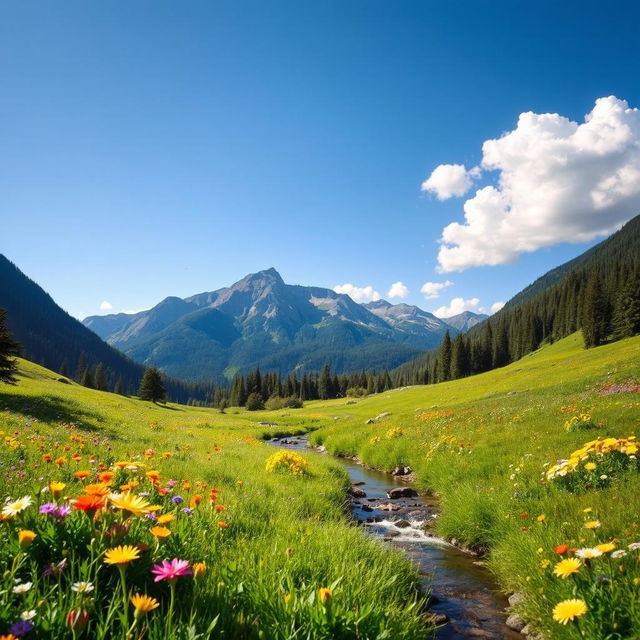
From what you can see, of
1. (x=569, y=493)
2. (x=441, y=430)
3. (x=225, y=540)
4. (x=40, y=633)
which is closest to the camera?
(x=40, y=633)

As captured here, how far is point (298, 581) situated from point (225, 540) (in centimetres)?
162

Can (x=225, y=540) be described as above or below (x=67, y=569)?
below

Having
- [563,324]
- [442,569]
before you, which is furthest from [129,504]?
[563,324]

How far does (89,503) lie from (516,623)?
6.77 metres

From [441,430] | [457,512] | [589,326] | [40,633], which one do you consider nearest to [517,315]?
[589,326]

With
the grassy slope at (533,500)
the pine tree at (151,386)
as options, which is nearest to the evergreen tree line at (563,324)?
the grassy slope at (533,500)

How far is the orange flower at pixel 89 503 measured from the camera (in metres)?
2.64

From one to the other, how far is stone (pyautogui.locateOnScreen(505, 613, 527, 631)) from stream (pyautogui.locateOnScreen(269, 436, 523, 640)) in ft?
0.28

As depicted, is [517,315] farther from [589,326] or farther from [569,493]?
[569,493]

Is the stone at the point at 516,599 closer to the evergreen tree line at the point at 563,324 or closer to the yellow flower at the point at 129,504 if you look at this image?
the yellow flower at the point at 129,504

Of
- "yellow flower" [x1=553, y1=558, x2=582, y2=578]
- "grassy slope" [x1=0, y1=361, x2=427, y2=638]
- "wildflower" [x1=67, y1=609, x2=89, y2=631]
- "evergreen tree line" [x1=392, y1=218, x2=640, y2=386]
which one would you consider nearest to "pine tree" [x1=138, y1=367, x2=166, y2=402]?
"grassy slope" [x1=0, y1=361, x2=427, y2=638]

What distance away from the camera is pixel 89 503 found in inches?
105

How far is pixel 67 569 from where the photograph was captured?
328cm

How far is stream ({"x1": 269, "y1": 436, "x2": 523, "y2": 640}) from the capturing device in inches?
251
